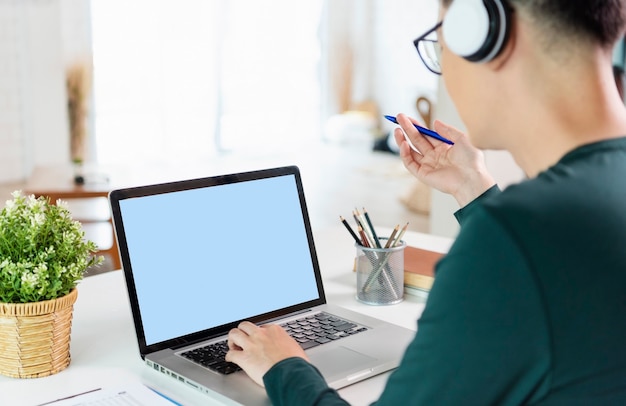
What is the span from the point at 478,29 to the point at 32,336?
30.5 inches

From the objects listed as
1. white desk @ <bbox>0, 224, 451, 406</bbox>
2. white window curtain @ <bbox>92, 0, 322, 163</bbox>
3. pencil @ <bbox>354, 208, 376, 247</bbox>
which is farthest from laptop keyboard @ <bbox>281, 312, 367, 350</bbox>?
white window curtain @ <bbox>92, 0, 322, 163</bbox>

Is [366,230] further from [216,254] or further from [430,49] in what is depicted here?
[430,49]

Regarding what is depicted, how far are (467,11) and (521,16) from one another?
0.28 feet

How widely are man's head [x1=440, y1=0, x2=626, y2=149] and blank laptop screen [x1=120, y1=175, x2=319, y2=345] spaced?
638 mm

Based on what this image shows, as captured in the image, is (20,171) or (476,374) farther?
(20,171)

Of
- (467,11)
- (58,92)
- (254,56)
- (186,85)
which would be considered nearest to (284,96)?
(254,56)

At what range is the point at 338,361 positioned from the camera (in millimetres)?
1271

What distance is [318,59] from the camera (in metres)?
8.73

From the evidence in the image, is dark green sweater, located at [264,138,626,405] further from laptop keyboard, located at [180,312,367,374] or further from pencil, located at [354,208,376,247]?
pencil, located at [354,208,376,247]

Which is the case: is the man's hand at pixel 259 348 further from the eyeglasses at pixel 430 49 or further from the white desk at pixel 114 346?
the eyeglasses at pixel 430 49

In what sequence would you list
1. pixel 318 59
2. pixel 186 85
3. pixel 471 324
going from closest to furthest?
pixel 471 324 → pixel 186 85 → pixel 318 59

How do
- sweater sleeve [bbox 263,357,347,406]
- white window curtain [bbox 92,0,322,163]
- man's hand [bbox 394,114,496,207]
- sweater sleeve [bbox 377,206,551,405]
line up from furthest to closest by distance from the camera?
white window curtain [bbox 92,0,322,163] < man's hand [bbox 394,114,496,207] < sweater sleeve [bbox 263,357,347,406] < sweater sleeve [bbox 377,206,551,405]

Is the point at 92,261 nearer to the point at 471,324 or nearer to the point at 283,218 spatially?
the point at 283,218

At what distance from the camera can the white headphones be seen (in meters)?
0.82
